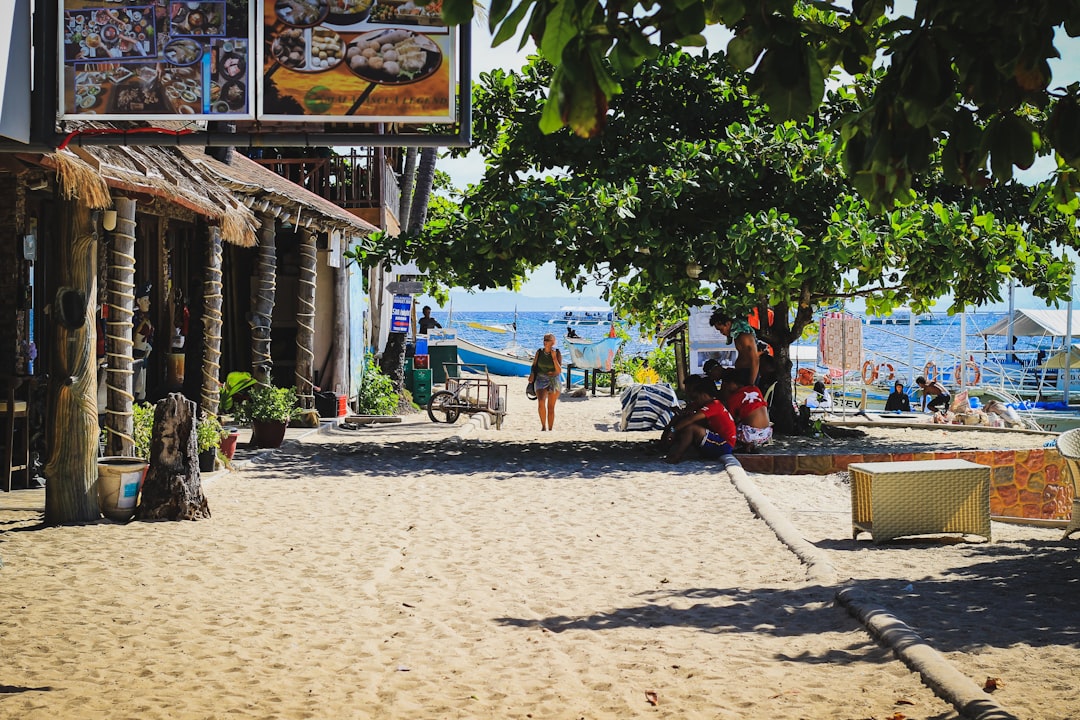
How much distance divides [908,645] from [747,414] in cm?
902

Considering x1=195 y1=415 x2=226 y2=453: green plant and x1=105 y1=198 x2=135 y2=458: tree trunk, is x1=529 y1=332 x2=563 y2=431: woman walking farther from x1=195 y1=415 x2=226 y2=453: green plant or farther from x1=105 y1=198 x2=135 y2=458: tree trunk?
x1=105 y1=198 x2=135 y2=458: tree trunk

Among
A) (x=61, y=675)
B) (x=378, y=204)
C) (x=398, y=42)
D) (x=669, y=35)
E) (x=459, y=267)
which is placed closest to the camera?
(x=669, y=35)

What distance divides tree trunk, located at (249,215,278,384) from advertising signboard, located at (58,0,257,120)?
895 cm

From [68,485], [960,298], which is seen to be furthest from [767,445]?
[68,485]

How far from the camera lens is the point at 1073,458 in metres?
8.27

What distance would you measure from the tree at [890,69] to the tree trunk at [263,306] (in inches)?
503

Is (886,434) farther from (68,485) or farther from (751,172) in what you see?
(68,485)

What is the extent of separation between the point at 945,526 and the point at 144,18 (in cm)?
662

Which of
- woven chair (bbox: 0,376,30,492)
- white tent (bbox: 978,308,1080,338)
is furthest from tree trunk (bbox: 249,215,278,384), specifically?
white tent (bbox: 978,308,1080,338)

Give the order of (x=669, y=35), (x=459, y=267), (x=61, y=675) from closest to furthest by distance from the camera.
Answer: (x=669, y=35) → (x=61, y=675) → (x=459, y=267)

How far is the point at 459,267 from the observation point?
47.6ft

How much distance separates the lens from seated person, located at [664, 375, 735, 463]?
13.8m

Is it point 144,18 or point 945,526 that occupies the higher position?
point 144,18

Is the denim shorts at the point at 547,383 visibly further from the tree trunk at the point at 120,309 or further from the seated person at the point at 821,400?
the tree trunk at the point at 120,309
